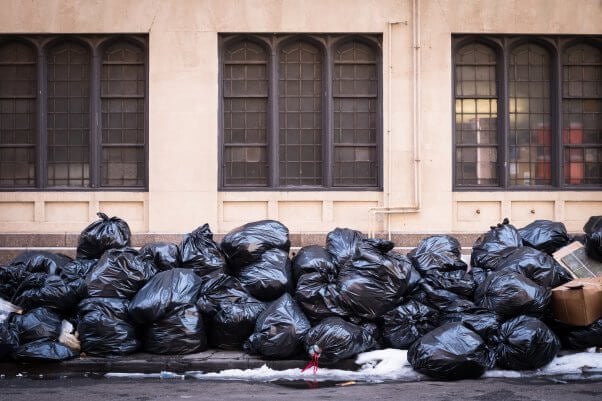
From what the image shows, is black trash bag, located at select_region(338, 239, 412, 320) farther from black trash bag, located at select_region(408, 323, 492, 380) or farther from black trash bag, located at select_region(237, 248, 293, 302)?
black trash bag, located at select_region(408, 323, 492, 380)

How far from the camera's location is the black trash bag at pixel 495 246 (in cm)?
1034

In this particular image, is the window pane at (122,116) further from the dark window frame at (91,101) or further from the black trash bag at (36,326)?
the black trash bag at (36,326)

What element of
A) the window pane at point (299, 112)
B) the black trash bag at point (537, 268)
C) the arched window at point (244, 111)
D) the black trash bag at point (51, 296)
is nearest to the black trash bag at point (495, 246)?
the black trash bag at point (537, 268)

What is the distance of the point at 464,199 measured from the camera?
498 inches

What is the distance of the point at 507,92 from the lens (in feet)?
42.1

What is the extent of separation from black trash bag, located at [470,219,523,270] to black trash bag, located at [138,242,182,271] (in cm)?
366

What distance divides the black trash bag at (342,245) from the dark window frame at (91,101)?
11.6 feet

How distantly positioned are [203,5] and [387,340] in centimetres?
600

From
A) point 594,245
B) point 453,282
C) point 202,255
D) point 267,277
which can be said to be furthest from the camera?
point 202,255

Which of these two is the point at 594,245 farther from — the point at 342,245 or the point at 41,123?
the point at 41,123

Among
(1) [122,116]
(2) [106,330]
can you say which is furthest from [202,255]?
(1) [122,116]

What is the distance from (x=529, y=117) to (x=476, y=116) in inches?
32.4

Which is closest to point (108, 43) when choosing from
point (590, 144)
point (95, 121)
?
point (95, 121)

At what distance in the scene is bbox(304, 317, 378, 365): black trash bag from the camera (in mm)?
8531
